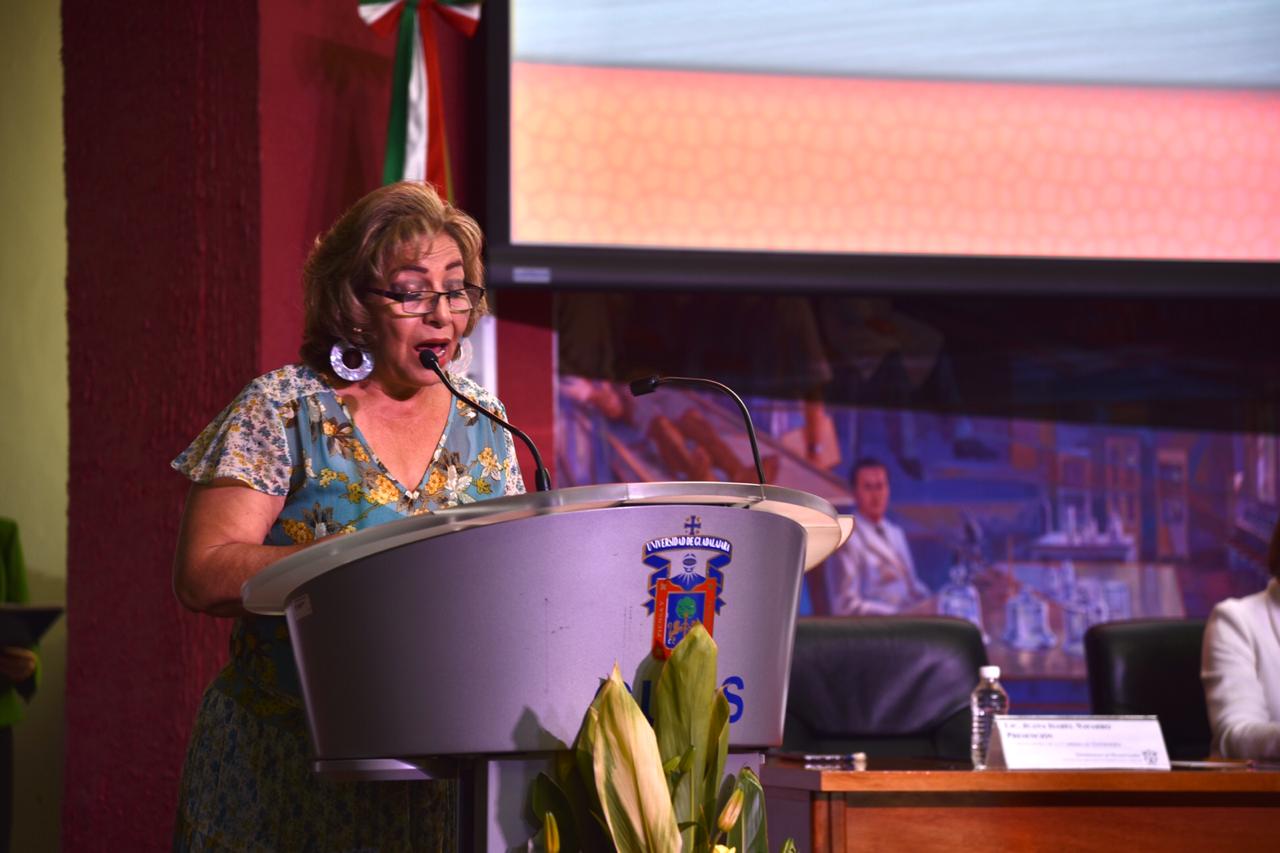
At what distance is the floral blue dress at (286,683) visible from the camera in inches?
56.2

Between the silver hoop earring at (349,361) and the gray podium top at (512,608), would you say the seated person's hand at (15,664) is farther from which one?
the gray podium top at (512,608)

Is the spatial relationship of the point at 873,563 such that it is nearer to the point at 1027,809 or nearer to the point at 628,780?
the point at 1027,809

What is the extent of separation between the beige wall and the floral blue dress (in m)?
3.25

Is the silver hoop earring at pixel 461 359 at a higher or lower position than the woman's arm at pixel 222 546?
higher

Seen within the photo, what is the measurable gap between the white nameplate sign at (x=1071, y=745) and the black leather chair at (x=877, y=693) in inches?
23.8

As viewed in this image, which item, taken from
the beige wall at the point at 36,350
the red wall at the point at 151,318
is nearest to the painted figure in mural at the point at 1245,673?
the red wall at the point at 151,318

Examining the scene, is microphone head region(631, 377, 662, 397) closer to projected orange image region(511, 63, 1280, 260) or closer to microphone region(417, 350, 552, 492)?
microphone region(417, 350, 552, 492)

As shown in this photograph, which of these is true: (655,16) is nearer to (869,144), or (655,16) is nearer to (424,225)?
(869,144)

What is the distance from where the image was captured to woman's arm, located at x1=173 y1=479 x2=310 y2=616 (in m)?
1.29

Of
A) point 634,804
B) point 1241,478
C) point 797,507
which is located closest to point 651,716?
point 634,804

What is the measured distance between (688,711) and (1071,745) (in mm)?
1391

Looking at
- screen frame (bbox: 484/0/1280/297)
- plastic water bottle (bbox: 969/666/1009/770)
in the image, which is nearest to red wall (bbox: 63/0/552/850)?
screen frame (bbox: 484/0/1280/297)

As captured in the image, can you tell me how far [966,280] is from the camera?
384cm

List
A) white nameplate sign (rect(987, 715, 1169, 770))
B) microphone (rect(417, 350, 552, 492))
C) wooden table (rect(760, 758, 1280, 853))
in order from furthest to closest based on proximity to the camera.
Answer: white nameplate sign (rect(987, 715, 1169, 770)) → wooden table (rect(760, 758, 1280, 853)) → microphone (rect(417, 350, 552, 492))
